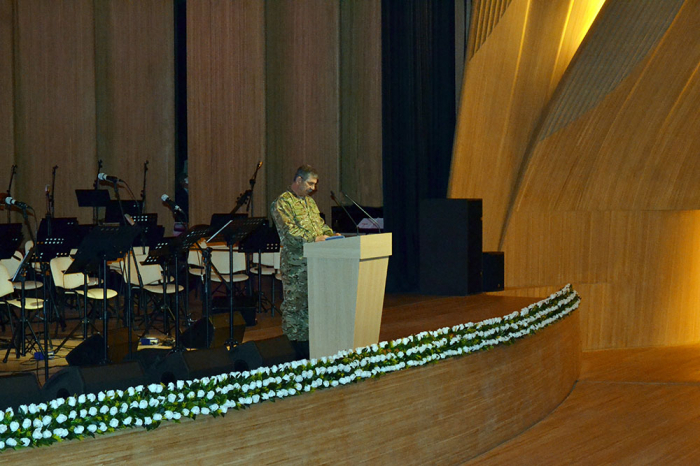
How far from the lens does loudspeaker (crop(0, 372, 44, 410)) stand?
364 centimetres

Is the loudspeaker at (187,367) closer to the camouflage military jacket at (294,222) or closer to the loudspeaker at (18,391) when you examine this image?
the loudspeaker at (18,391)

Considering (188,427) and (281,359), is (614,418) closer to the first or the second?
(281,359)

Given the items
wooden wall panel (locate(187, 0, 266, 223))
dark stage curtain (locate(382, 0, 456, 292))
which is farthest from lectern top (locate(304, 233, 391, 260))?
wooden wall panel (locate(187, 0, 266, 223))

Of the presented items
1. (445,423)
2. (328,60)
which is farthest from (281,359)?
(328,60)

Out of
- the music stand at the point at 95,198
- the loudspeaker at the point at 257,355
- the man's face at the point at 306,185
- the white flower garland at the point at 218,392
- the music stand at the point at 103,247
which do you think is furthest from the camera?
the music stand at the point at 95,198

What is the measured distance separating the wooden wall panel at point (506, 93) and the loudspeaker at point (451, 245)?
2.80ft

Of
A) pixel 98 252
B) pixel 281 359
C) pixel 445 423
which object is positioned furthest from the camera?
pixel 98 252

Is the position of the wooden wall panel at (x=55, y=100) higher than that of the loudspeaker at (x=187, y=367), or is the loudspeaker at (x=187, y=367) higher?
the wooden wall panel at (x=55, y=100)

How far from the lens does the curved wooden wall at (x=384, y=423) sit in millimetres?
3723

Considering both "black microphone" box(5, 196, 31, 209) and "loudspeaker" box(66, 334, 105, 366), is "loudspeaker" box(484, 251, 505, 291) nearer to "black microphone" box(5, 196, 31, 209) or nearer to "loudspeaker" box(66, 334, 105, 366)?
"loudspeaker" box(66, 334, 105, 366)

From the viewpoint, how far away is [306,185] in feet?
19.4

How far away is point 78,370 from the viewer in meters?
3.91

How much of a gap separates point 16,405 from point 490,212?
23.7 ft

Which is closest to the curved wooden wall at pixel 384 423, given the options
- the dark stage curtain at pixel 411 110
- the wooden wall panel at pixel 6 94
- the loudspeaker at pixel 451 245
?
the loudspeaker at pixel 451 245
